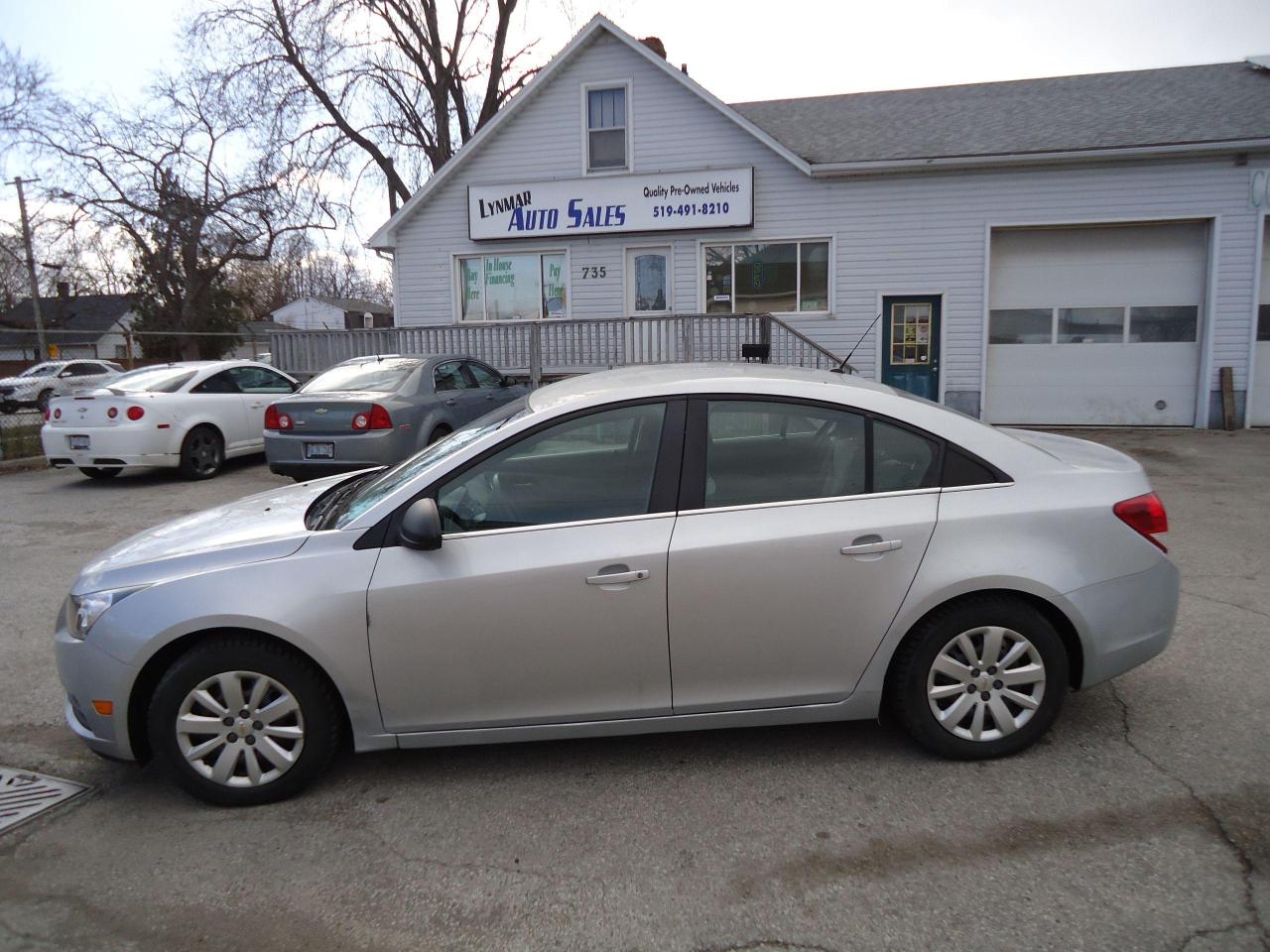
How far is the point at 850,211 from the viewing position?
14508 millimetres

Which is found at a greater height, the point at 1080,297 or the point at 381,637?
the point at 1080,297

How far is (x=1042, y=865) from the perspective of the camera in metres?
2.83

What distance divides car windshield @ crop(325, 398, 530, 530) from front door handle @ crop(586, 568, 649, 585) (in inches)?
29.2

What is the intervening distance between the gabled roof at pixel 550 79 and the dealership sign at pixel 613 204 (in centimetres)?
57

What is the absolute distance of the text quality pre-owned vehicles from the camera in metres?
3.25

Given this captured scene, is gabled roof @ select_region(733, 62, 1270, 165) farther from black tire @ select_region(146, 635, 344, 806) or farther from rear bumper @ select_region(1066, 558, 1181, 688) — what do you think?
black tire @ select_region(146, 635, 344, 806)

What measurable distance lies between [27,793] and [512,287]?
13.5 meters

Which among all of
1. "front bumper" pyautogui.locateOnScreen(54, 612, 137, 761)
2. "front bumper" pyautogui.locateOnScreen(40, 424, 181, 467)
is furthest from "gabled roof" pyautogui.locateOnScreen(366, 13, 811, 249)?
"front bumper" pyautogui.locateOnScreen(54, 612, 137, 761)

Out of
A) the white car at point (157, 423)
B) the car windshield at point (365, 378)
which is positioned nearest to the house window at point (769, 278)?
the car windshield at point (365, 378)

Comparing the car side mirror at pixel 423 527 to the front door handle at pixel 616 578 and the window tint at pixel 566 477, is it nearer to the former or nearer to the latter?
the window tint at pixel 566 477

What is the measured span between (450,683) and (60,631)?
156cm

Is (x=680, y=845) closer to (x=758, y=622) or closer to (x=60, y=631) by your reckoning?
(x=758, y=622)

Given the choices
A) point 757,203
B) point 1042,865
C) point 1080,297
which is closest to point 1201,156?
point 1080,297

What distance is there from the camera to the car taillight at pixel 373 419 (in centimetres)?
907
